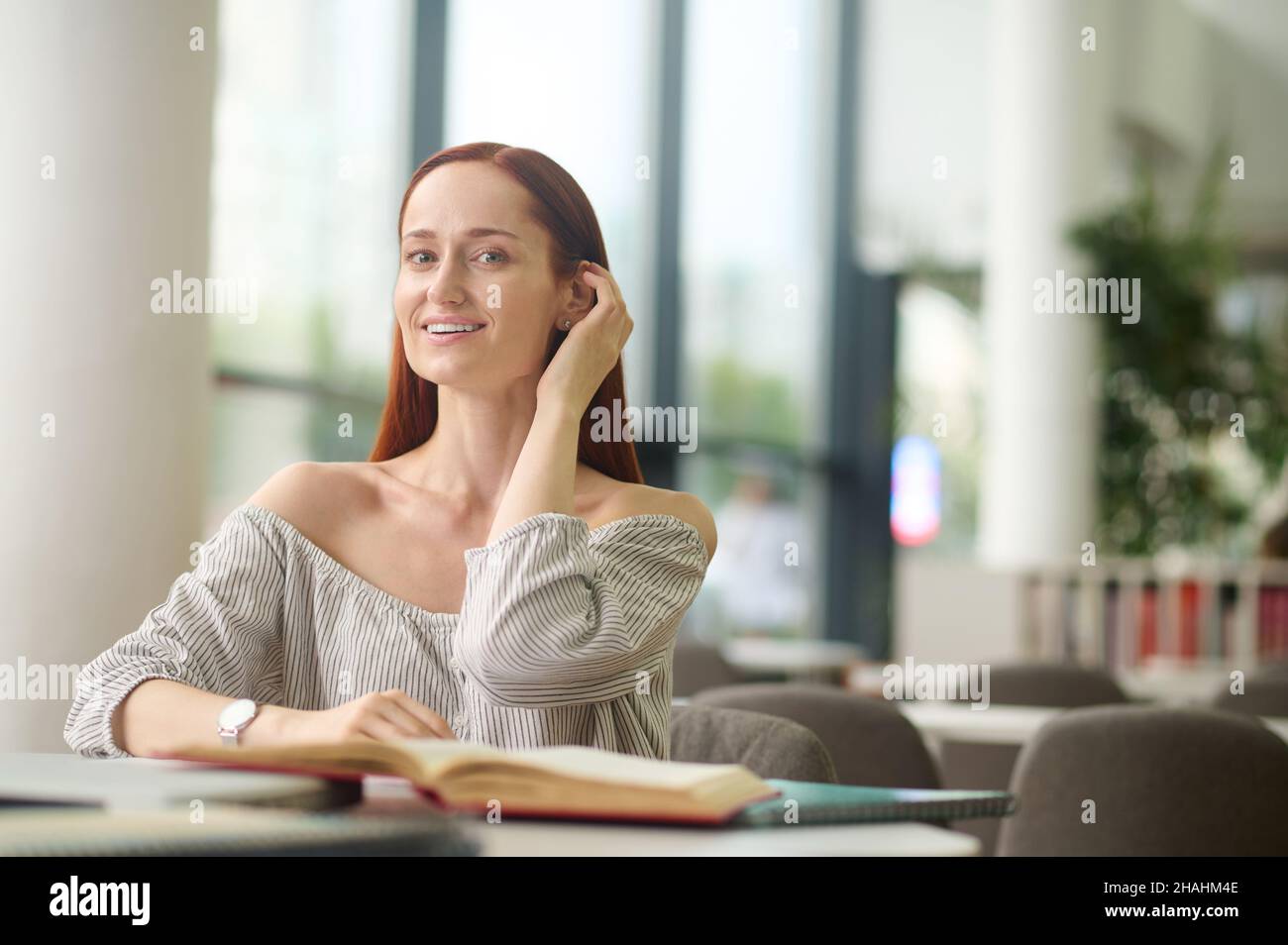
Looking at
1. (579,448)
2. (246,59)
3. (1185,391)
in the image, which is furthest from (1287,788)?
(1185,391)

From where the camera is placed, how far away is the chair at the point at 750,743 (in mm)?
1775

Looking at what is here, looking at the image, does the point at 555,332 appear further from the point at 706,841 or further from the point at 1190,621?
the point at 1190,621

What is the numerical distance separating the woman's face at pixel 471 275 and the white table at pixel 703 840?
2.32ft

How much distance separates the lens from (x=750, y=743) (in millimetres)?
1847

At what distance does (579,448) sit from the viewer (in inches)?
73.7

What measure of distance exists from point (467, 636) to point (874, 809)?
516mm

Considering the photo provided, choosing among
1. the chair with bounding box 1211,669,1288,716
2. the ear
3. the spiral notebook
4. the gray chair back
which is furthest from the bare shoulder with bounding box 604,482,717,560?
the chair with bounding box 1211,669,1288,716

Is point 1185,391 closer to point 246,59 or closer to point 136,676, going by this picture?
point 246,59

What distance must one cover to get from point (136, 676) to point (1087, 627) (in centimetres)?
566

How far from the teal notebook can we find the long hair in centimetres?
70

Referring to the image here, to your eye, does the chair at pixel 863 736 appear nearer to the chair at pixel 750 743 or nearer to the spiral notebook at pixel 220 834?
the chair at pixel 750 743

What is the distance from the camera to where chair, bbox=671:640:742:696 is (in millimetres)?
3818

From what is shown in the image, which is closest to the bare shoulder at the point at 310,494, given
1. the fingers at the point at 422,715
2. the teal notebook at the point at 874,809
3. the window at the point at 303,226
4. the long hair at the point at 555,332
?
the long hair at the point at 555,332

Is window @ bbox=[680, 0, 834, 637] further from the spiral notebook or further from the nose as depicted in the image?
the spiral notebook
